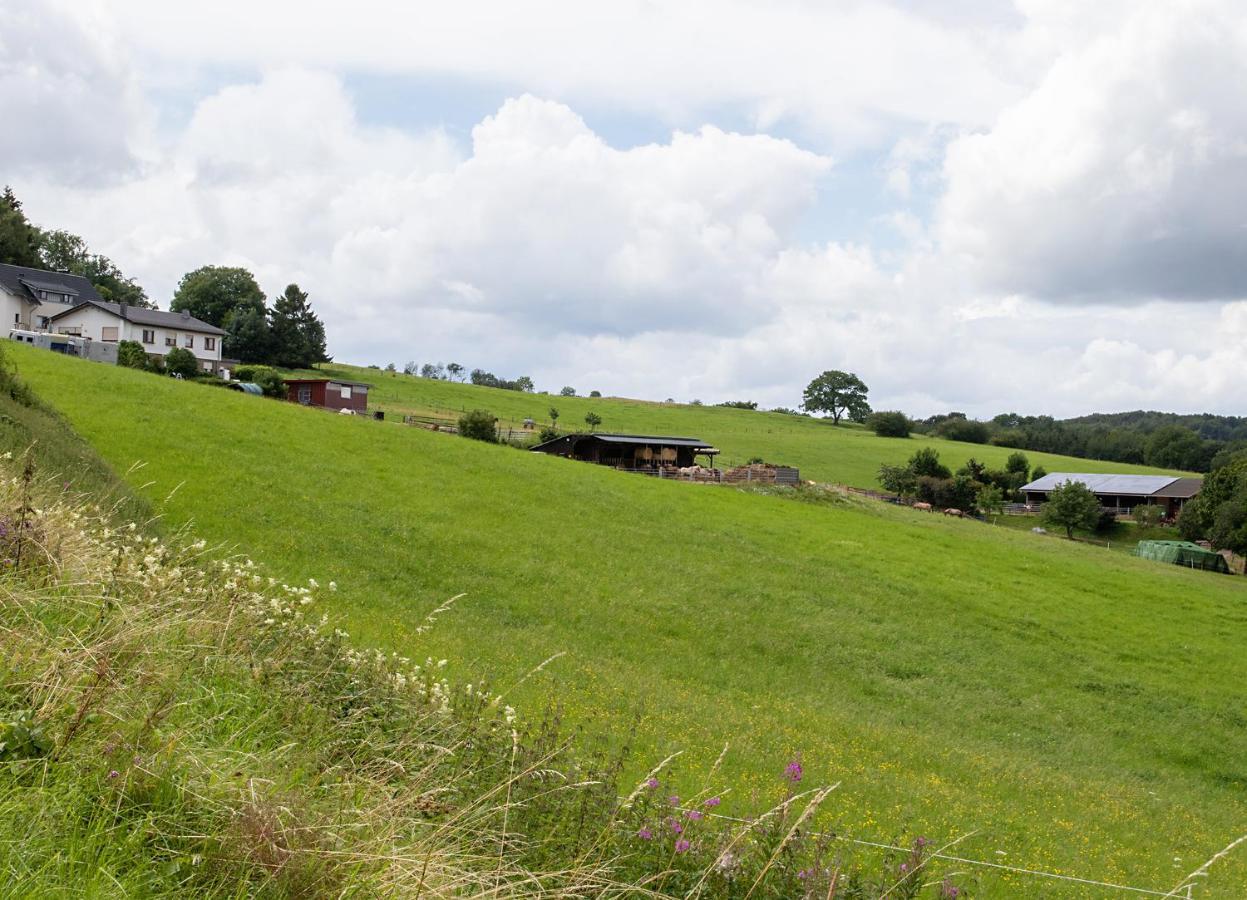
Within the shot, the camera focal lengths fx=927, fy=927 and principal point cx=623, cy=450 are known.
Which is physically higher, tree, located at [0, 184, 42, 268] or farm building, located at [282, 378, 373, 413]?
tree, located at [0, 184, 42, 268]

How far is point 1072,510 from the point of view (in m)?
73.3

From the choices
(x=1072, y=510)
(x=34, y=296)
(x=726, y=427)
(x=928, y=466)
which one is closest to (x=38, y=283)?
(x=34, y=296)

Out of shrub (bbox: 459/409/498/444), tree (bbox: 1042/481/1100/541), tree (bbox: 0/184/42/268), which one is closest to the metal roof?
tree (bbox: 1042/481/1100/541)

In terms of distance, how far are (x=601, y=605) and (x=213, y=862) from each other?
17963 millimetres

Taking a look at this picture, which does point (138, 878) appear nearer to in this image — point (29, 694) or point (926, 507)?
point (29, 694)

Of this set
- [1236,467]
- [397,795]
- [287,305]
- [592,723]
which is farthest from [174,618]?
[287,305]

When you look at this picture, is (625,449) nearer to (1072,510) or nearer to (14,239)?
(1072,510)

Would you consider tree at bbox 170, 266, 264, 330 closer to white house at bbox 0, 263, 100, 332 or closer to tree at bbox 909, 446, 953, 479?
white house at bbox 0, 263, 100, 332

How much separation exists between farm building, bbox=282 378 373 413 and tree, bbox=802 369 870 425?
9107 centimetres

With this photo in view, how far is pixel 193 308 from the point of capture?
357 feet

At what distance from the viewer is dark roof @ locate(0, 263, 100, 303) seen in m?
78.1

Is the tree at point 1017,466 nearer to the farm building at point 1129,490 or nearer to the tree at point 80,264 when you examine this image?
the farm building at point 1129,490

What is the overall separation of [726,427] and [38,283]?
70.9 metres

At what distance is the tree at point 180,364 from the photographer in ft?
196
